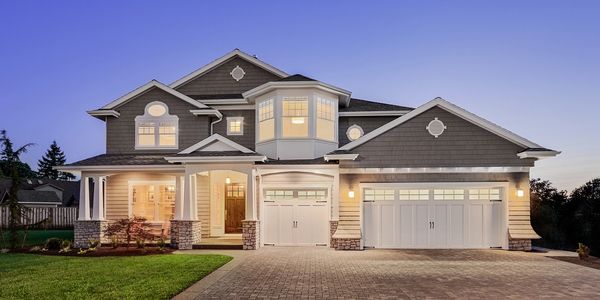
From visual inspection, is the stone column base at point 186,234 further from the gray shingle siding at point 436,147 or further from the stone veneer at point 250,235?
the gray shingle siding at point 436,147

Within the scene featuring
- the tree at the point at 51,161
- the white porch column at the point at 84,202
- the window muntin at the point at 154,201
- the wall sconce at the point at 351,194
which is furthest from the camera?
the tree at the point at 51,161

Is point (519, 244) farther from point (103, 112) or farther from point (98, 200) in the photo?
point (103, 112)

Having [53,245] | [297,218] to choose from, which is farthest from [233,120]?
[53,245]

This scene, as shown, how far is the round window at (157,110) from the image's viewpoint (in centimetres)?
2045

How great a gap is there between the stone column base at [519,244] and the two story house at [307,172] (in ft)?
0.16

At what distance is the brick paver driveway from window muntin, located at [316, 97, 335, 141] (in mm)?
5340

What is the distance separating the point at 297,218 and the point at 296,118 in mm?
3937

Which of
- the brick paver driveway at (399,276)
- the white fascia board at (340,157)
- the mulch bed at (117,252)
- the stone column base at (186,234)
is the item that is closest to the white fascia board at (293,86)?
the white fascia board at (340,157)

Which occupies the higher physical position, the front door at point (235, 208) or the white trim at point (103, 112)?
the white trim at point (103, 112)

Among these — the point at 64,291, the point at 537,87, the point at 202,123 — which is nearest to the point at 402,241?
the point at 202,123

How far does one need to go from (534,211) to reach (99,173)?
2593 cm

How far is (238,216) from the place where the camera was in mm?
20406

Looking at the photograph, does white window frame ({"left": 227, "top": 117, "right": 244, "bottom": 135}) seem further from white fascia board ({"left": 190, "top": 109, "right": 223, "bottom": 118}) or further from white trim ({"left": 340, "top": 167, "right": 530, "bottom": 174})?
white trim ({"left": 340, "top": 167, "right": 530, "bottom": 174})

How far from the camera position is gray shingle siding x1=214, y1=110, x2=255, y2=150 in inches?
821
